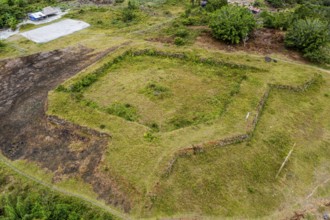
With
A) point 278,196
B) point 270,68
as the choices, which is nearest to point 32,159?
point 278,196

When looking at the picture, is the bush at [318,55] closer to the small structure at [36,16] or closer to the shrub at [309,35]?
the shrub at [309,35]

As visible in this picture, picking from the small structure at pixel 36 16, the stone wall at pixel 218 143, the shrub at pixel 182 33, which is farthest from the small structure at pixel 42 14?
the stone wall at pixel 218 143

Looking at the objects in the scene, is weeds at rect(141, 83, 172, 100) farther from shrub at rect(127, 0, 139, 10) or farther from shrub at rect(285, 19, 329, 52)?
shrub at rect(127, 0, 139, 10)

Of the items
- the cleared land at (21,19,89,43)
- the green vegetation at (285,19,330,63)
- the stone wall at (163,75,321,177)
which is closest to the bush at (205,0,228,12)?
the green vegetation at (285,19,330,63)

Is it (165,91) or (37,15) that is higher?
(37,15)

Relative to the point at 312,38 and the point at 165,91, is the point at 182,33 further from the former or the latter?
the point at 312,38

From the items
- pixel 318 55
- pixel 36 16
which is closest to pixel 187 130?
pixel 318 55
